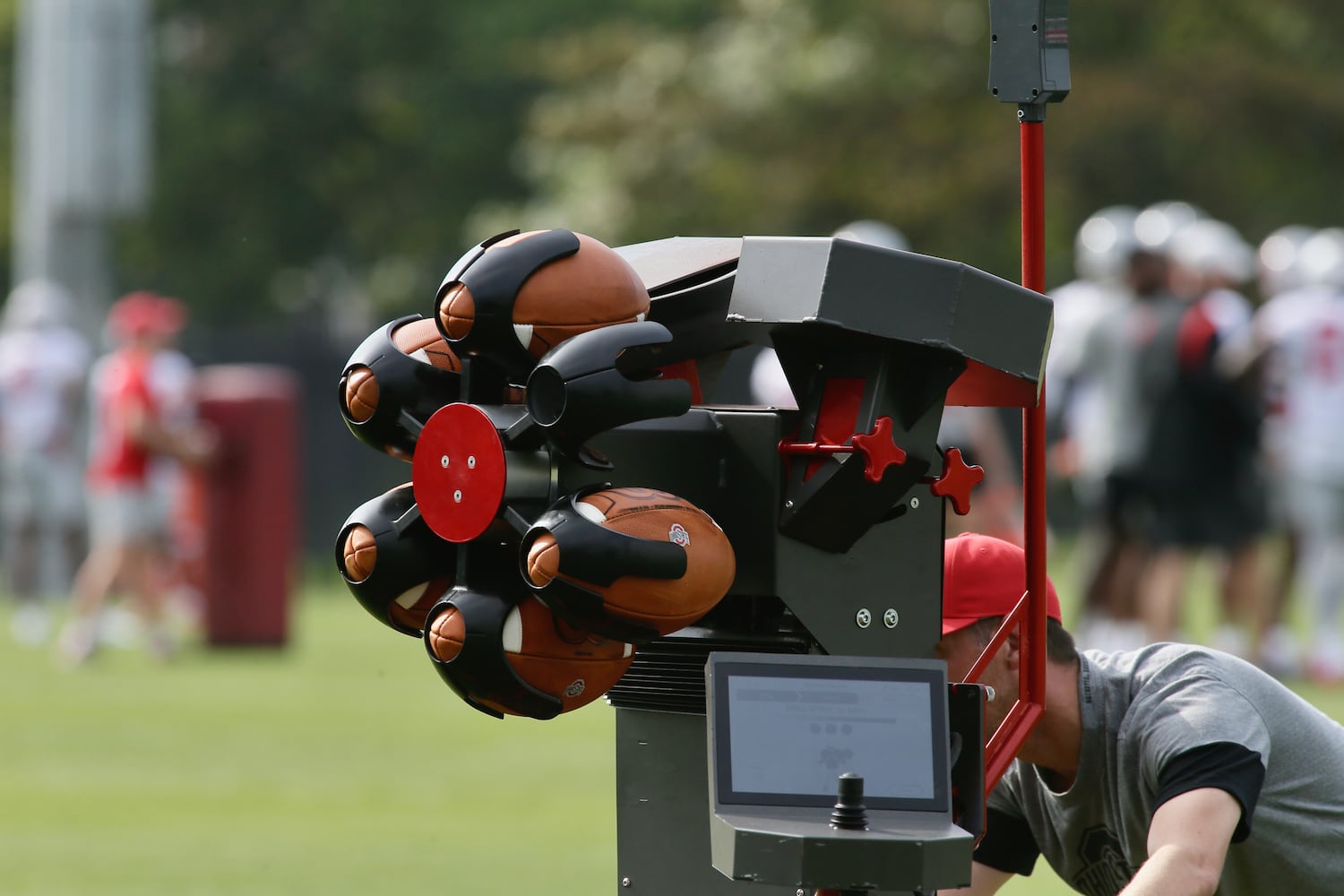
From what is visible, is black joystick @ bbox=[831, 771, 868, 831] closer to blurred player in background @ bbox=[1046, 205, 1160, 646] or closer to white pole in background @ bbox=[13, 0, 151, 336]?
blurred player in background @ bbox=[1046, 205, 1160, 646]

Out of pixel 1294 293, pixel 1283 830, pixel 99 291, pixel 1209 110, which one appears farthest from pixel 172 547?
pixel 1209 110

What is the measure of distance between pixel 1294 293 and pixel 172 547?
7947 mm

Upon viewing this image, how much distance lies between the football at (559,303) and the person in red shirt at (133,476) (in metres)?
10.7

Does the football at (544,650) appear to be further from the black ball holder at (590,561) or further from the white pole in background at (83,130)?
the white pole in background at (83,130)

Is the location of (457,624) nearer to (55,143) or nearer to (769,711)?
(769,711)

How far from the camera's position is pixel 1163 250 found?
1195 centimetres

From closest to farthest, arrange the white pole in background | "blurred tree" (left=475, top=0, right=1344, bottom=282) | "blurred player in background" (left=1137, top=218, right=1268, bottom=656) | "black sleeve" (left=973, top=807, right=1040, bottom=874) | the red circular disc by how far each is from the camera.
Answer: the red circular disc, "black sleeve" (left=973, top=807, right=1040, bottom=874), "blurred player in background" (left=1137, top=218, right=1268, bottom=656), the white pole in background, "blurred tree" (left=475, top=0, right=1344, bottom=282)

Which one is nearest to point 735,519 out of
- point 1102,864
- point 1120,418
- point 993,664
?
point 993,664

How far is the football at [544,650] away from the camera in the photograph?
122 inches

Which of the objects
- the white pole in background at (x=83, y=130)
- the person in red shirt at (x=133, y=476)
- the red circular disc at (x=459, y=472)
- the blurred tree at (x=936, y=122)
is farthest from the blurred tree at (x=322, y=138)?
the red circular disc at (x=459, y=472)

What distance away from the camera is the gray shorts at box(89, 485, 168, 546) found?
1373cm

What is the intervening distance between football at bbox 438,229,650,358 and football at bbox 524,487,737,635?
24 cm

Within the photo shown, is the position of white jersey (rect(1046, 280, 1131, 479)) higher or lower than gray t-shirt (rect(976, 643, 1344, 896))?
higher

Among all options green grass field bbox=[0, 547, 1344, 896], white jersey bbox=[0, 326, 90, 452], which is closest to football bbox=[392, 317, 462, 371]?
green grass field bbox=[0, 547, 1344, 896]
